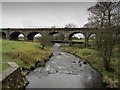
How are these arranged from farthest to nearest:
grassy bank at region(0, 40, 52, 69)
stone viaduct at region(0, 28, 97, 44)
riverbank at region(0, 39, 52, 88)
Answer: stone viaduct at region(0, 28, 97, 44) < grassy bank at region(0, 40, 52, 69) < riverbank at region(0, 39, 52, 88)

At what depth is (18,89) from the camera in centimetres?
1355

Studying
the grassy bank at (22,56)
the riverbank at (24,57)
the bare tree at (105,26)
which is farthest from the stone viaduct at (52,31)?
the riverbank at (24,57)

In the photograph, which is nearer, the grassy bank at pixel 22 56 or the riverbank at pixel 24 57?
the riverbank at pixel 24 57

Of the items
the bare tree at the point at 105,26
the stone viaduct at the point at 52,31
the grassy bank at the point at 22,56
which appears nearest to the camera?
the bare tree at the point at 105,26

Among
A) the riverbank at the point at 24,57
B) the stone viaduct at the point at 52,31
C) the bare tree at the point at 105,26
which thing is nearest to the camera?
the bare tree at the point at 105,26

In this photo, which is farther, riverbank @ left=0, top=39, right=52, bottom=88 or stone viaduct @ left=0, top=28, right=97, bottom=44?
stone viaduct @ left=0, top=28, right=97, bottom=44

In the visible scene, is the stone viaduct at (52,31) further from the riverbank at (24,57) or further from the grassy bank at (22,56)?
the riverbank at (24,57)

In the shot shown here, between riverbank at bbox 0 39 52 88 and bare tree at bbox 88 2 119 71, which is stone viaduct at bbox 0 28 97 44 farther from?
riverbank at bbox 0 39 52 88

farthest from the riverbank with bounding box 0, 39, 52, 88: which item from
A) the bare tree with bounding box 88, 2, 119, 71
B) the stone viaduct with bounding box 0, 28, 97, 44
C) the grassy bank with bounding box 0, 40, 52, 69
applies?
the stone viaduct with bounding box 0, 28, 97, 44

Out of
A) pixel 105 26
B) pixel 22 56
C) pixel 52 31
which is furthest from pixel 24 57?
pixel 52 31

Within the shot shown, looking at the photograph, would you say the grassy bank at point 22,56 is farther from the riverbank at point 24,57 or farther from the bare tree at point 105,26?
the bare tree at point 105,26

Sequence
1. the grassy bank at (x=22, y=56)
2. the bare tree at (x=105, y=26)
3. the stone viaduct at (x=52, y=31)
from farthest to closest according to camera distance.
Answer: the stone viaduct at (x=52, y=31) → the grassy bank at (x=22, y=56) → the bare tree at (x=105, y=26)

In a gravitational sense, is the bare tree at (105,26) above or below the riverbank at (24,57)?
above

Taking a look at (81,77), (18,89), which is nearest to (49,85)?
(18,89)
